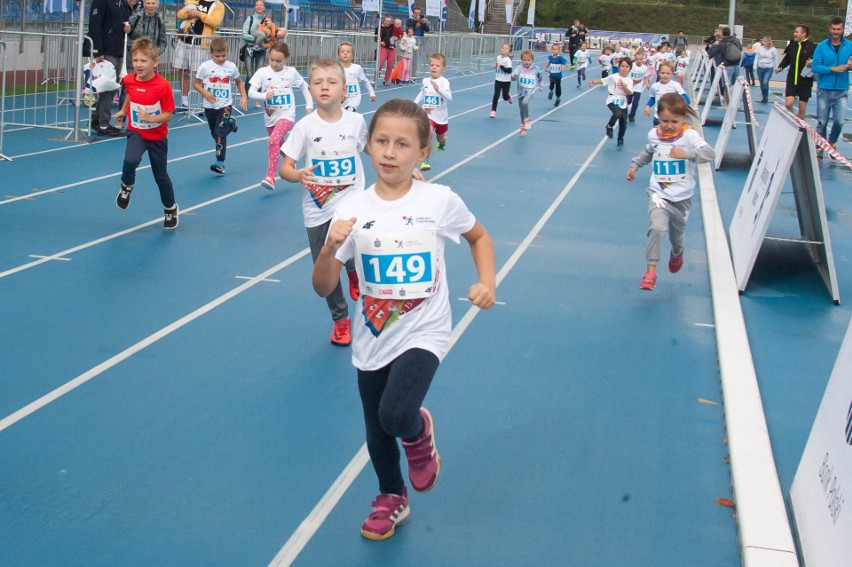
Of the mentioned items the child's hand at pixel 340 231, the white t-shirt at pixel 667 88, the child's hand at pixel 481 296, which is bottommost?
the child's hand at pixel 481 296

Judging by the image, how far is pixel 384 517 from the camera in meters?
4.45

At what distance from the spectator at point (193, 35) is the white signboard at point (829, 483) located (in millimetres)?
16981

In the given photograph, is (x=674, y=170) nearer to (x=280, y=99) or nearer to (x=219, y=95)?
(x=280, y=99)

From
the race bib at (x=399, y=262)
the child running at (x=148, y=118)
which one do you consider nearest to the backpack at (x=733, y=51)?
the child running at (x=148, y=118)

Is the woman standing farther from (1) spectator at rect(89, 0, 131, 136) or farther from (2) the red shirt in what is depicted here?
(2) the red shirt

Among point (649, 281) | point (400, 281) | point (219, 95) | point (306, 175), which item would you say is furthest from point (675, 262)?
point (219, 95)

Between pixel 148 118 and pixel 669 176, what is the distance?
501 cm

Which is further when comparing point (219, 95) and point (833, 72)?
point (833, 72)

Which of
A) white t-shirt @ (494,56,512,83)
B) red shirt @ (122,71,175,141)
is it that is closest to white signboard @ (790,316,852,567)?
red shirt @ (122,71,175,141)

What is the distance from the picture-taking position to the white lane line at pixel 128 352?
5695 millimetres

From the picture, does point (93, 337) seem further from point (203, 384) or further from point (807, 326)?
point (807, 326)

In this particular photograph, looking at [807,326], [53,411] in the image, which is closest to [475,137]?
[807,326]

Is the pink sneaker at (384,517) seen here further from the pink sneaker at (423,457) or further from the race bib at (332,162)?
the race bib at (332,162)

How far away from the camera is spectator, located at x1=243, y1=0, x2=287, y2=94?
21.8m
